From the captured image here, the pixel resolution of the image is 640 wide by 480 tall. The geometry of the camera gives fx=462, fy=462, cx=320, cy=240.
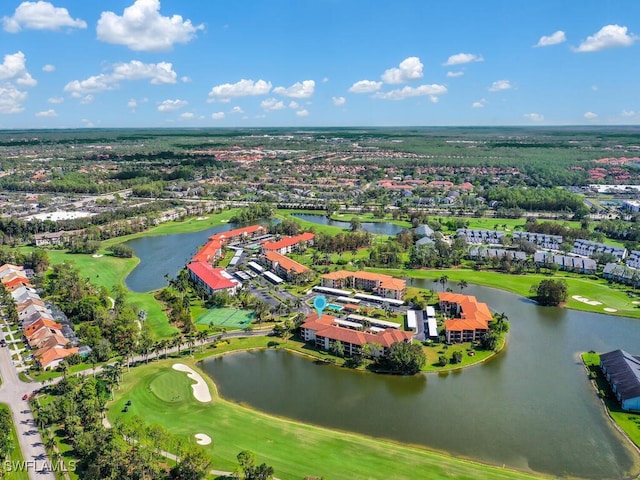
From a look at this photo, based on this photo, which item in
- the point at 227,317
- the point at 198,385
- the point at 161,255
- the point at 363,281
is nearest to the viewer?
the point at 198,385

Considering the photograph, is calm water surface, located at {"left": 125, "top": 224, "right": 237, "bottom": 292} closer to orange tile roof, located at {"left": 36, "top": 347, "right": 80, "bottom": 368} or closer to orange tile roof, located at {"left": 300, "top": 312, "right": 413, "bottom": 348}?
orange tile roof, located at {"left": 36, "top": 347, "right": 80, "bottom": 368}

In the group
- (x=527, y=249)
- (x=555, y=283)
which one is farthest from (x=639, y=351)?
(x=527, y=249)

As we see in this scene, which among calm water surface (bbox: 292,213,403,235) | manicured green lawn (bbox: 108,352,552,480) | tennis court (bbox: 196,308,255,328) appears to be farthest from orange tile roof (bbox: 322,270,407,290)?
calm water surface (bbox: 292,213,403,235)

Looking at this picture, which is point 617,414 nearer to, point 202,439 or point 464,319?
point 464,319

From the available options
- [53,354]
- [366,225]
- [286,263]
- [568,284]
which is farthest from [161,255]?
[568,284]

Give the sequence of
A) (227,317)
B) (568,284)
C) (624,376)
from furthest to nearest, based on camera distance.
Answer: (568,284) → (227,317) → (624,376)

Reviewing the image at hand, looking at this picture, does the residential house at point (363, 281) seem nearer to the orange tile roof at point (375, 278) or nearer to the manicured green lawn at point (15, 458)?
the orange tile roof at point (375, 278)

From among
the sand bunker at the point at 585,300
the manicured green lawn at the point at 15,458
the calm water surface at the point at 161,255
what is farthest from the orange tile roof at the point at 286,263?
the manicured green lawn at the point at 15,458
